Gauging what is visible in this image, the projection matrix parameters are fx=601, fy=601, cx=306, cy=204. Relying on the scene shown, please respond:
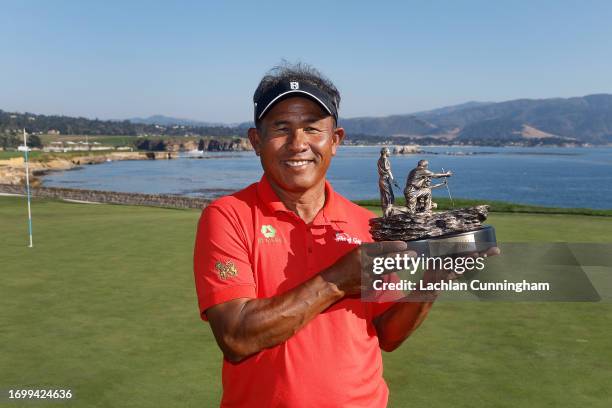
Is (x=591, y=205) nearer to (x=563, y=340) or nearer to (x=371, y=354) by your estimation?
(x=563, y=340)

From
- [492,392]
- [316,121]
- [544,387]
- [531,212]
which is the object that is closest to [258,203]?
[316,121]

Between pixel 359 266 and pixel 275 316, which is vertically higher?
pixel 359 266

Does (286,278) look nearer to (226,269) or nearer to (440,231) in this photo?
(226,269)

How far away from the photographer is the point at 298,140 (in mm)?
2943

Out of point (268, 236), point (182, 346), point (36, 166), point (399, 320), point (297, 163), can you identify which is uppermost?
point (297, 163)

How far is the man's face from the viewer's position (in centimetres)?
295

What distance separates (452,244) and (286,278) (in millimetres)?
803

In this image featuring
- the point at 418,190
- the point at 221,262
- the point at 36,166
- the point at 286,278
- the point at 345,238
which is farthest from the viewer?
the point at 36,166

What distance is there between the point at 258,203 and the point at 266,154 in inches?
9.8

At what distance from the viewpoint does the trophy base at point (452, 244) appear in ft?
8.70

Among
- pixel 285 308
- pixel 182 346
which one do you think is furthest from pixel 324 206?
pixel 182 346

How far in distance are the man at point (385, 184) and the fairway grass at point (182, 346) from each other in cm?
273

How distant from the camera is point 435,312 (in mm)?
9789

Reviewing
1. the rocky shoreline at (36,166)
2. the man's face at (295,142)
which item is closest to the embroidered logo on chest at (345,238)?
the man's face at (295,142)
